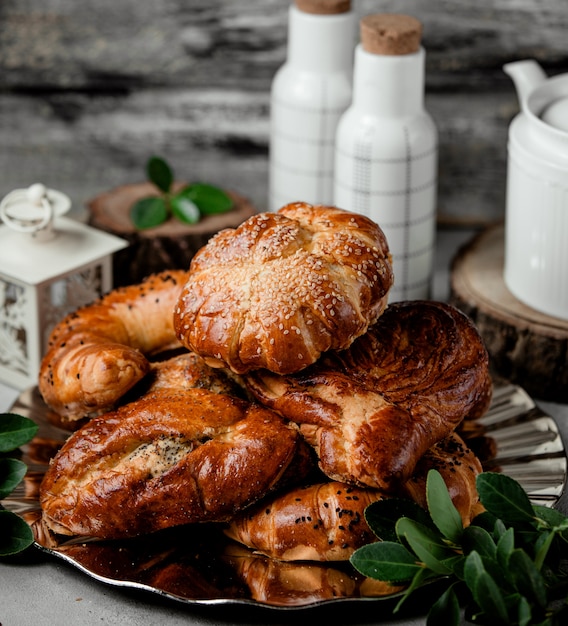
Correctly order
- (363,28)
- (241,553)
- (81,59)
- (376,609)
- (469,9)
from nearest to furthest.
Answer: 1. (376,609)
2. (241,553)
3. (363,28)
4. (469,9)
5. (81,59)

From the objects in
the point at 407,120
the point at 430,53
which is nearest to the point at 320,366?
the point at 407,120

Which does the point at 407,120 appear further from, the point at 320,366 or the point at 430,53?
the point at 320,366

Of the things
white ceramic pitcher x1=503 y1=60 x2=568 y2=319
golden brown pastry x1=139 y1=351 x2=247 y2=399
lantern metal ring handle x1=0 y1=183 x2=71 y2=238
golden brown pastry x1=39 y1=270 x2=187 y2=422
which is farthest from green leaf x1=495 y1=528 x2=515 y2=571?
lantern metal ring handle x1=0 y1=183 x2=71 y2=238

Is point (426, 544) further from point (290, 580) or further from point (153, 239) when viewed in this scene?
point (153, 239)

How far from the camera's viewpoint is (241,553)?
1.48 m

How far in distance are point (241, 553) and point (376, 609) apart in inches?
8.6

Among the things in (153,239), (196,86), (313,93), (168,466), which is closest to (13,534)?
(168,466)

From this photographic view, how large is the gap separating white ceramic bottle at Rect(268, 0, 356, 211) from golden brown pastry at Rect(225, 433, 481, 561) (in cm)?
108

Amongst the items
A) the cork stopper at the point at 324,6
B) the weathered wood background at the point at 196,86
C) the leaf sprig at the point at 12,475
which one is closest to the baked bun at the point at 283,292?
the leaf sprig at the point at 12,475

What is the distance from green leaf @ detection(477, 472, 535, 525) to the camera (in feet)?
4.50

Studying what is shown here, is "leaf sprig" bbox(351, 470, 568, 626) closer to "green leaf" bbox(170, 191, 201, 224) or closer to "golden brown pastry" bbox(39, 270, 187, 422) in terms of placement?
"golden brown pastry" bbox(39, 270, 187, 422)

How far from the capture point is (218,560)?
1464 mm

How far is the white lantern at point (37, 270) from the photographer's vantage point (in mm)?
1961

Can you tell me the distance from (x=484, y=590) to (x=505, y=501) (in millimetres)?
165
